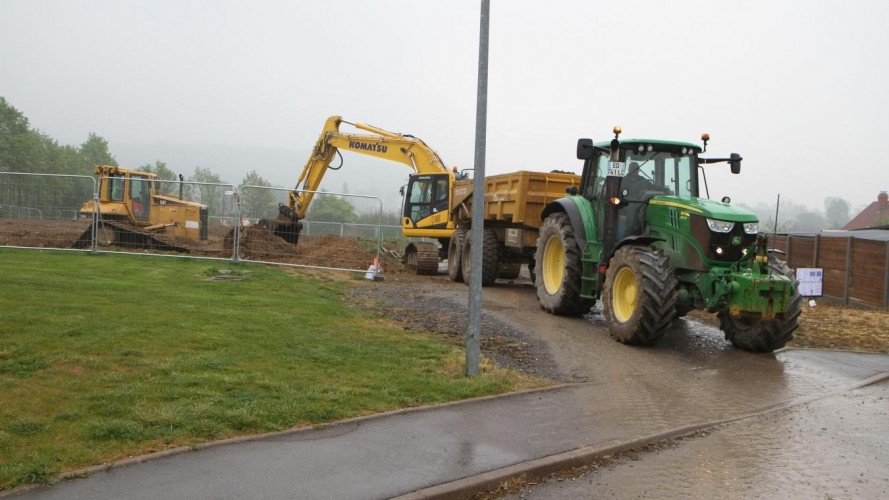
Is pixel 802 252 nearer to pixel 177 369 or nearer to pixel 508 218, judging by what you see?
pixel 508 218

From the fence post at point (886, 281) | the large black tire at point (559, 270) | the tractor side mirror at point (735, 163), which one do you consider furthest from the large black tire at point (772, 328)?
the fence post at point (886, 281)

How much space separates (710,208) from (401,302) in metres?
5.97

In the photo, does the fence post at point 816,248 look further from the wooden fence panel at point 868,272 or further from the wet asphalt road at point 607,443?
the wet asphalt road at point 607,443

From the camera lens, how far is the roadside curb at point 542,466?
14.9 feet

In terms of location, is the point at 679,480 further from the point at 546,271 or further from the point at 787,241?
the point at 787,241

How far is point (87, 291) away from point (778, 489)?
9.78 meters

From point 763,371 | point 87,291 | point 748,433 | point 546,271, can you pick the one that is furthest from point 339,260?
point 748,433

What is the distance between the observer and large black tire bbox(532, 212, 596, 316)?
12.0 metres

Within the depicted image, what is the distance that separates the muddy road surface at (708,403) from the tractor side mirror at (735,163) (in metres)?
2.68

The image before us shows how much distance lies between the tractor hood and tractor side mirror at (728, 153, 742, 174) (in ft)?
3.74

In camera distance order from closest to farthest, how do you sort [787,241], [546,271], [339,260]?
[546,271] < [339,260] < [787,241]

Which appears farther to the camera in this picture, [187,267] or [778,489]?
[187,267]

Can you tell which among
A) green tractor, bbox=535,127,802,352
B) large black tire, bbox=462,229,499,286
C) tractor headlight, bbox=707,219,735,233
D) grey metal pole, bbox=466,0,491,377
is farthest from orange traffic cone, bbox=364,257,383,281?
grey metal pole, bbox=466,0,491,377

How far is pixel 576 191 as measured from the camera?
13523 millimetres
